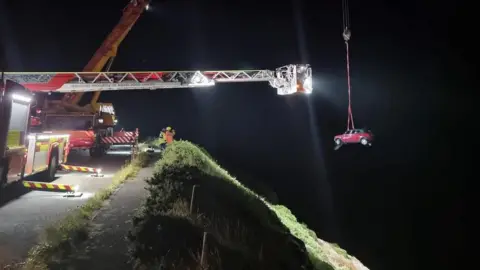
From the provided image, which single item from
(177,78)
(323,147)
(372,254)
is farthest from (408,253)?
(323,147)

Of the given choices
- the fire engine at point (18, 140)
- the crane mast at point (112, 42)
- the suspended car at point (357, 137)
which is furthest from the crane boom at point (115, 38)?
the suspended car at point (357, 137)

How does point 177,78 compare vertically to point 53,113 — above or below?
above

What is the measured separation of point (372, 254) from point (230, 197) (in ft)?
91.2

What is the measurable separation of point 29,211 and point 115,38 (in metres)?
12.3

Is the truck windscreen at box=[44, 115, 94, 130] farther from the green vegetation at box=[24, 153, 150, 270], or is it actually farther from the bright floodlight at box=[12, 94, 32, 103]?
the green vegetation at box=[24, 153, 150, 270]

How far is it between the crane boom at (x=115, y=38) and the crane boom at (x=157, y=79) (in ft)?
9.61

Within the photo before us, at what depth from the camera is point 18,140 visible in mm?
8727

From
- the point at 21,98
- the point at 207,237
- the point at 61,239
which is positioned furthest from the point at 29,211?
the point at 207,237

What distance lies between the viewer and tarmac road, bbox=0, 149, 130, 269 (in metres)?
5.62

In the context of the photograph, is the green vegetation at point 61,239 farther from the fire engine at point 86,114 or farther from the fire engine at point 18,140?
the fire engine at point 86,114

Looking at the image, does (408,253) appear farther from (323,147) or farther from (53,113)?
(323,147)

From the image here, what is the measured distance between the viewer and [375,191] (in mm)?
52812

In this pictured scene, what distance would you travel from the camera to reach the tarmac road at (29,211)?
5.62 m

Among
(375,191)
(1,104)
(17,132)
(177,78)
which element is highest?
(177,78)
